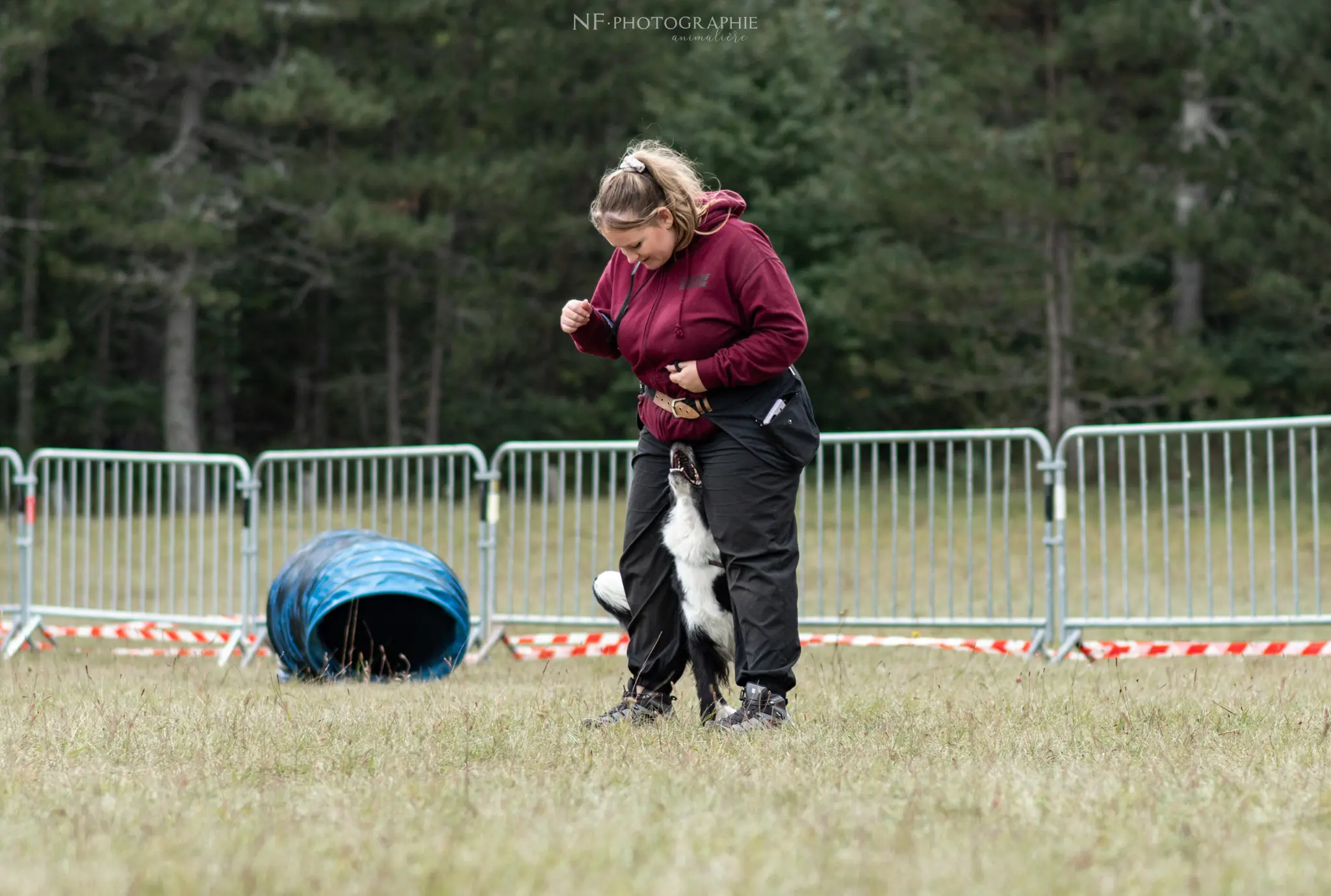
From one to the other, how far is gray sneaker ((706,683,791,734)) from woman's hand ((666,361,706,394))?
36.0 inches

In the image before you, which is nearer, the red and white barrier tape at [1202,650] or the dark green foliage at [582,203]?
the red and white barrier tape at [1202,650]

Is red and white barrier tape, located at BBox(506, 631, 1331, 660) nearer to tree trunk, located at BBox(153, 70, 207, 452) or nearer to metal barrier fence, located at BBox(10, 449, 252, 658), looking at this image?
metal barrier fence, located at BBox(10, 449, 252, 658)

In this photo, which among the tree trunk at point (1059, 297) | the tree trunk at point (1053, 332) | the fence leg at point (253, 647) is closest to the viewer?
the fence leg at point (253, 647)

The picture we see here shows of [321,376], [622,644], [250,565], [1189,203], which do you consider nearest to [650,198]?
[622,644]

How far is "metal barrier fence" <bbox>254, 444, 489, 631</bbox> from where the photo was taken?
9.40m

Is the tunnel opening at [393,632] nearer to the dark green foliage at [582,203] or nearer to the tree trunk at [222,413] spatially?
the dark green foliage at [582,203]

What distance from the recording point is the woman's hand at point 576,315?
15.9ft

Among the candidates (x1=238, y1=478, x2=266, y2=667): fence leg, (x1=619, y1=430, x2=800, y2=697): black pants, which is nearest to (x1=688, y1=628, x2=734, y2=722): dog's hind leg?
(x1=619, y1=430, x2=800, y2=697): black pants

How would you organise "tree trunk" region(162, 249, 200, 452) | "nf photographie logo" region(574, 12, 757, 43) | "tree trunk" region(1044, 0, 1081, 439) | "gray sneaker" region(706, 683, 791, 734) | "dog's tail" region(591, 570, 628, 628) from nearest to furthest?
"gray sneaker" region(706, 683, 791, 734) < "dog's tail" region(591, 570, 628, 628) < "tree trunk" region(1044, 0, 1081, 439) < "tree trunk" region(162, 249, 200, 452) < "nf photographie logo" region(574, 12, 757, 43)

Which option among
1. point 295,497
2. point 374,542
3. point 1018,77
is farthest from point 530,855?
point 1018,77

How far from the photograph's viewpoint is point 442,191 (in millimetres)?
24844

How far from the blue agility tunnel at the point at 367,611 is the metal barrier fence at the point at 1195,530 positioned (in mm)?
3162

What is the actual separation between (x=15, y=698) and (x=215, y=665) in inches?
102

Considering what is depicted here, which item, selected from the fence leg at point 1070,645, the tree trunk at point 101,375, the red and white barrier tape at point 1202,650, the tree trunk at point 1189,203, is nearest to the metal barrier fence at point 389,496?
the fence leg at point 1070,645
